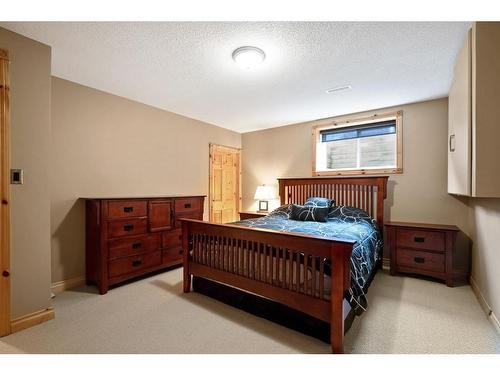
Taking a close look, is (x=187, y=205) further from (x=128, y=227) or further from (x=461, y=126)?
(x=461, y=126)

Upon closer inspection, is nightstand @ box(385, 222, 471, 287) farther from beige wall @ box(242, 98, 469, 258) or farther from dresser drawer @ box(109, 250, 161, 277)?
dresser drawer @ box(109, 250, 161, 277)

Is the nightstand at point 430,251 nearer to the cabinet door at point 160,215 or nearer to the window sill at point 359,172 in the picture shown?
the window sill at point 359,172

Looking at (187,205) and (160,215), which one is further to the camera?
(187,205)

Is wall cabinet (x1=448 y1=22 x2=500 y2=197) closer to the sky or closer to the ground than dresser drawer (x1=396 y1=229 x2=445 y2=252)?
closer to the sky

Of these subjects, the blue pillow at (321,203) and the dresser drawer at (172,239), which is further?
the blue pillow at (321,203)

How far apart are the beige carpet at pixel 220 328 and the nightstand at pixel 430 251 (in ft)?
1.07

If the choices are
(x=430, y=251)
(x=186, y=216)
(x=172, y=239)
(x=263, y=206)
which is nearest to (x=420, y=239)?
(x=430, y=251)

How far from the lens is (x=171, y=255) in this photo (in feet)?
10.7

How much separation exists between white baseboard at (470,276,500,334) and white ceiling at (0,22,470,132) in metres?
2.22

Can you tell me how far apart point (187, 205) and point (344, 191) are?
2403 millimetres

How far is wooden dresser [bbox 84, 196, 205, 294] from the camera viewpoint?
2598 millimetres

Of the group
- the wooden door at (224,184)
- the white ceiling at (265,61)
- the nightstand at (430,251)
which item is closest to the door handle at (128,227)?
the white ceiling at (265,61)

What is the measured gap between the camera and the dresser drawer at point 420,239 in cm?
281

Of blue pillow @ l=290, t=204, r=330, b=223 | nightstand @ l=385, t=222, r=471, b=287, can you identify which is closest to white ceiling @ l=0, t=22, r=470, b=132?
blue pillow @ l=290, t=204, r=330, b=223
